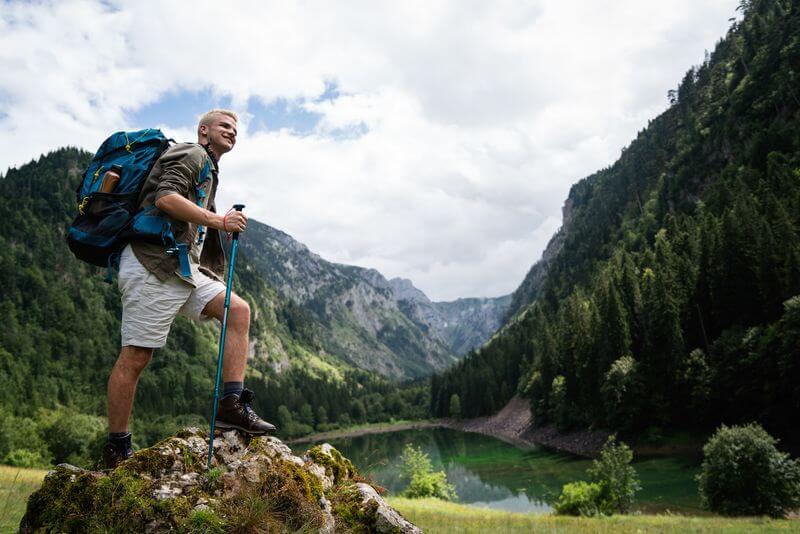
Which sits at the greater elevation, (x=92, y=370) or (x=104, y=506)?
(x=92, y=370)

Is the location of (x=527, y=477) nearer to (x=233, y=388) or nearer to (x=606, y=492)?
(x=606, y=492)

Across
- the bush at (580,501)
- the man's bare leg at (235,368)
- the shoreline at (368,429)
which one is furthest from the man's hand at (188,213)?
the shoreline at (368,429)

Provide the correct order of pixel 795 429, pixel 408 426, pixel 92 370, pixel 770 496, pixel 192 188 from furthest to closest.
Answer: pixel 408 426 → pixel 92 370 → pixel 795 429 → pixel 770 496 → pixel 192 188

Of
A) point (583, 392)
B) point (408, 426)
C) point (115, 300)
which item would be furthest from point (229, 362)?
point (115, 300)

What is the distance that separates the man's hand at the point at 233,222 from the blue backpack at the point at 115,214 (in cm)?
55

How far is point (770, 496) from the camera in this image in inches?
1139

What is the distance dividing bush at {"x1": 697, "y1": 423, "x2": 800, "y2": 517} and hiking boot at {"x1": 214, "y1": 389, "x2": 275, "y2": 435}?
3401cm

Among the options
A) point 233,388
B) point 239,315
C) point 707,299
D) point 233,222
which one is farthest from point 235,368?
point 707,299

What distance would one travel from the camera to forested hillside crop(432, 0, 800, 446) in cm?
5347

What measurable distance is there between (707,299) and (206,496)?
75223 millimetres

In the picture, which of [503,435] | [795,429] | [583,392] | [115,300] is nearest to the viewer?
[795,429]

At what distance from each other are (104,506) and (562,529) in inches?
538

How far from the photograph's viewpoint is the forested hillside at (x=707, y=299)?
53469 mm

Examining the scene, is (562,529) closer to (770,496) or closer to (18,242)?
(770,496)
